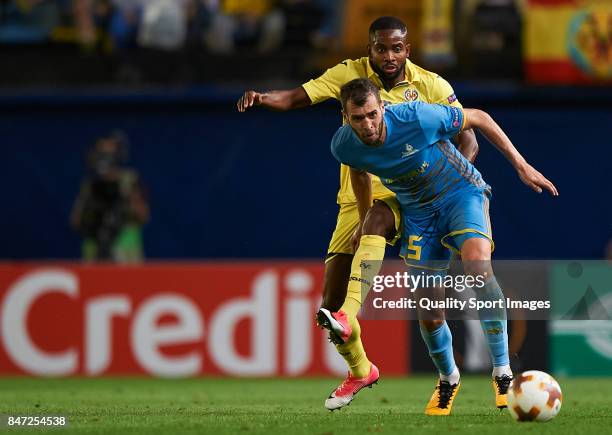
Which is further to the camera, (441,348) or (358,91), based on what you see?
(441,348)

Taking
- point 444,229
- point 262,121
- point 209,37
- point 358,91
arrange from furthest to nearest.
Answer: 1. point 262,121
2. point 209,37
3. point 444,229
4. point 358,91

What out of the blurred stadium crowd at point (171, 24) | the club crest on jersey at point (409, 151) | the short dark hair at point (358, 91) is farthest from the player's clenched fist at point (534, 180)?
the blurred stadium crowd at point (171, 24)

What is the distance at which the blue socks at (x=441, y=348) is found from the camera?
356 inches

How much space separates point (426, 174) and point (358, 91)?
0.75 meters

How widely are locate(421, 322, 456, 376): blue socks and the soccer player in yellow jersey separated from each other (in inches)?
19.1

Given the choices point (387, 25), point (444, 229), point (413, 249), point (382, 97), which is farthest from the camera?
point (382, 97)

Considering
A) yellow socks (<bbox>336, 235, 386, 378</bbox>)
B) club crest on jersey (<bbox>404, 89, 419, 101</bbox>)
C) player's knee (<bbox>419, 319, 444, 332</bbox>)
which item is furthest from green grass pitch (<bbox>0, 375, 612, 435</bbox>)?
club crest on jersey (<bbox>404, 89, 419, 101</bbox>)

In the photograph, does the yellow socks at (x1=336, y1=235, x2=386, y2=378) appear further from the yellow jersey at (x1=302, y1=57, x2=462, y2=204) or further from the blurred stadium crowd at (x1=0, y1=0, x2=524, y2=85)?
the blurred stadium crowd at (x1=0, y1=0, x2=524, y2=85)

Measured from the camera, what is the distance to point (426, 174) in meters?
8.58

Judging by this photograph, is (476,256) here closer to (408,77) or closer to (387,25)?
(408,77)

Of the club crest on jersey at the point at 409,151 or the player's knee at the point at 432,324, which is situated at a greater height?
the club crest on jersey at the point at 409,151

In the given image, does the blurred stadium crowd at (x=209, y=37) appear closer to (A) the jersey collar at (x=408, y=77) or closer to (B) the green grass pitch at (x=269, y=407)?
(B) the green grass pitch at (x=269, y=407)

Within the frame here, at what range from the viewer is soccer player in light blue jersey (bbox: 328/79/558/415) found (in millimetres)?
8336

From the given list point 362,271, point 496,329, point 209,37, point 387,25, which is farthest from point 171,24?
point 496,329
